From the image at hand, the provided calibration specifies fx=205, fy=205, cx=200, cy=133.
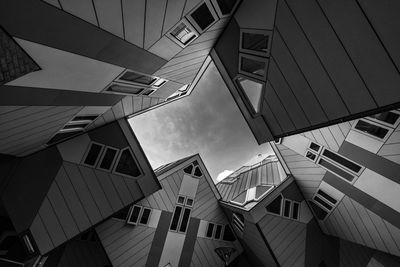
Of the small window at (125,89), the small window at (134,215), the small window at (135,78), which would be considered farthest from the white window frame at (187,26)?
the small window at (134,215)

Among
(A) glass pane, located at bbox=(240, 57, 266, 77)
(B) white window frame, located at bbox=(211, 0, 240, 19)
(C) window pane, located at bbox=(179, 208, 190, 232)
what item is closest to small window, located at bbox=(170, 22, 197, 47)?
(B) white window frame, located at bbox=(211, 0, 240, 19)

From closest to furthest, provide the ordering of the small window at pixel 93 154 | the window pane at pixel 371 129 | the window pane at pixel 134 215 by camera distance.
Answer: the window pane at pixel 371 129 → the small window at pixel 93 154 → the window pane at pixel 134 215

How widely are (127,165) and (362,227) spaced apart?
1187cm

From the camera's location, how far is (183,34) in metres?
6.39

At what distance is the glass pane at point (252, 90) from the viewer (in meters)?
8.14

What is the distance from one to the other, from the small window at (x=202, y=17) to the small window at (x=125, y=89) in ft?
11.1

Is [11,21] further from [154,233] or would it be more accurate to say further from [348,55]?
[154,233]

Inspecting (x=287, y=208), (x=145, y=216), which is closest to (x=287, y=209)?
(x=287, y=208)

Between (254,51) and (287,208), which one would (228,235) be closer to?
(287,208)

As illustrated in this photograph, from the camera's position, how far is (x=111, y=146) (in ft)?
36.2

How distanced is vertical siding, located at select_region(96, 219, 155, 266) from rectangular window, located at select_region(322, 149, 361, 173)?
10.8m

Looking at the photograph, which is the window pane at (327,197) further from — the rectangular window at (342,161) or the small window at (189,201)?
the small window at (189,201)

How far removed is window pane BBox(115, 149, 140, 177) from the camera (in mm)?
11008

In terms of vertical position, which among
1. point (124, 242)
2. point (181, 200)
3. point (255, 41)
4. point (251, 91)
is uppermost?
point (255, 41)
